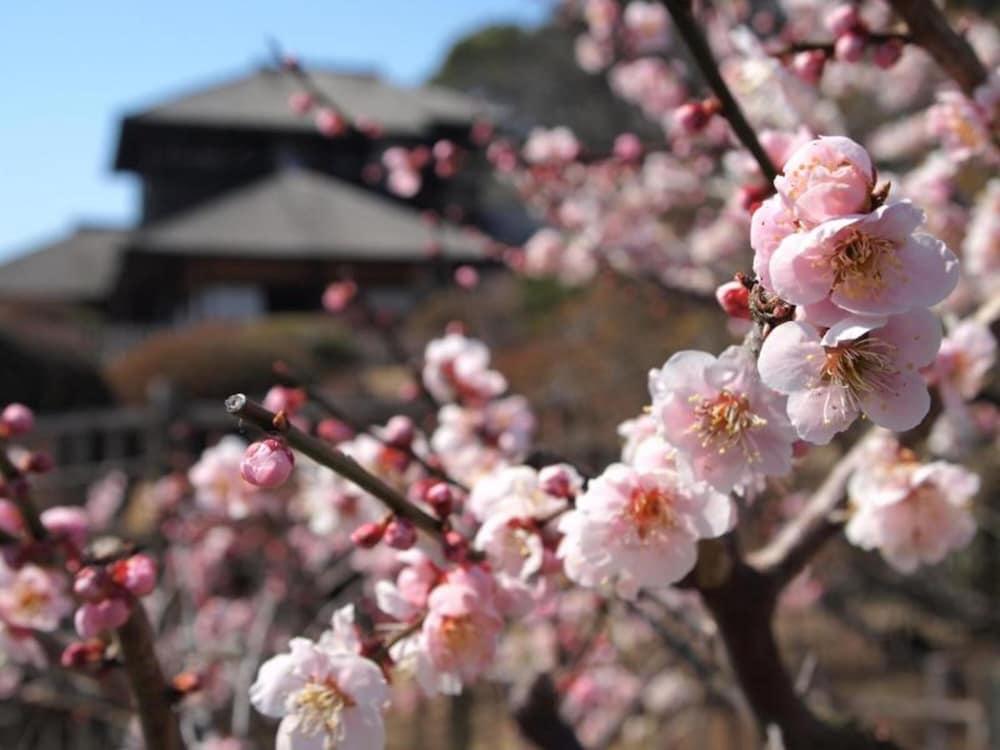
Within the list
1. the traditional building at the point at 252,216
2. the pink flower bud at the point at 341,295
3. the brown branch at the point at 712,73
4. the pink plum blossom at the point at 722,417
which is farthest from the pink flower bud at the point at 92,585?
the traditional building at the point at 252,216

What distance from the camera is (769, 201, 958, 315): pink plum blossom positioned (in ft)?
2.57

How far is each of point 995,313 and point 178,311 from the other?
20975 mm

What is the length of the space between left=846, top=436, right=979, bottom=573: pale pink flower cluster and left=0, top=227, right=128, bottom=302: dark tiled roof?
24.7 m

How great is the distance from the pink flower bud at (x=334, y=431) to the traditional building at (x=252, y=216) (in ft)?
52.1

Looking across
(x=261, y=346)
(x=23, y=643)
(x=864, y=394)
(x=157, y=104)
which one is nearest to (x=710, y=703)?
(x=23, y=643)

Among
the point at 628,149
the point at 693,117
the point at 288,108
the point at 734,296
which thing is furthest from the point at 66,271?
the point at 734,296

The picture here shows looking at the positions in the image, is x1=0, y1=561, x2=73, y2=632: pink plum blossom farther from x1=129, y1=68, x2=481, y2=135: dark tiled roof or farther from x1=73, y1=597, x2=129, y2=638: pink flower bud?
x1=129, y1=68, x2=481, y2=135: dark tiled roof

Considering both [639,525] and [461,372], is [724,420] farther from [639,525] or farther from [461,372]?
[461,372]

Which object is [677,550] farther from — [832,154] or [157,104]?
[157,104]

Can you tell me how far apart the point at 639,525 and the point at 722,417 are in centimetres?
18

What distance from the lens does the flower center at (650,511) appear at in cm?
107

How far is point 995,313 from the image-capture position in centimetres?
160

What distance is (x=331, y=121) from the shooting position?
2754mm

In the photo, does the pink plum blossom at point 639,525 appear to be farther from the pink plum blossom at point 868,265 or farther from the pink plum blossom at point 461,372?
the pink plum blossom at point 461,372
